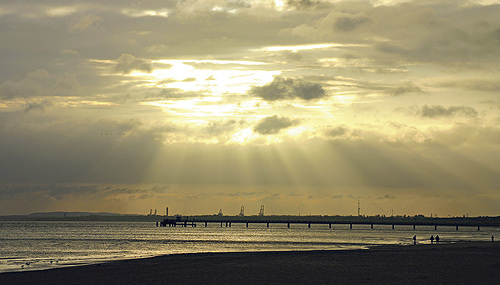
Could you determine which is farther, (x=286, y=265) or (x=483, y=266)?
(x=286, y=265)

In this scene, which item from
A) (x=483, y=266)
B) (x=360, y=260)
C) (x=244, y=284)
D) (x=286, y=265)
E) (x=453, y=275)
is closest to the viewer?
(x=244, y=284)

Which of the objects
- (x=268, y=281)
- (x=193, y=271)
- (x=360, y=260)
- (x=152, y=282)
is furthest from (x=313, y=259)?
(x=152, y=282)

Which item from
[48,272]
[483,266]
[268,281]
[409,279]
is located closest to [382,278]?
[409,279]

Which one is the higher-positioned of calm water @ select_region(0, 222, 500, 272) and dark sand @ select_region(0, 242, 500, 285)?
dark sand @ select_region(0, 242, 500, 285)

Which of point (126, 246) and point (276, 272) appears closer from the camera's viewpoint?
point (276, 272)

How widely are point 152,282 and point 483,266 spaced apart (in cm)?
2460

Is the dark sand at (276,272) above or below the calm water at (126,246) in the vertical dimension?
above

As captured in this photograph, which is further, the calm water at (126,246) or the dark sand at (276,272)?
the calm water at (126,246)

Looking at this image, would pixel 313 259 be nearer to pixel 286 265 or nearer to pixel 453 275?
pixel 286 265

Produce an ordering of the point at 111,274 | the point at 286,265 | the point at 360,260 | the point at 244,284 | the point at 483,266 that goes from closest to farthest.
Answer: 1. the point at 244,284
2. the point at 111,274
3. the point at 483,266
4. the point at 286,265
5. the point at 360,260

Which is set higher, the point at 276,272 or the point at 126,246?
the point at 276,272

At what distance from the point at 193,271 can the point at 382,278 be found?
13779 mm

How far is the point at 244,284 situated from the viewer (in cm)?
3362

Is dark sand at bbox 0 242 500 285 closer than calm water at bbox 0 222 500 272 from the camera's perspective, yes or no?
Yes
